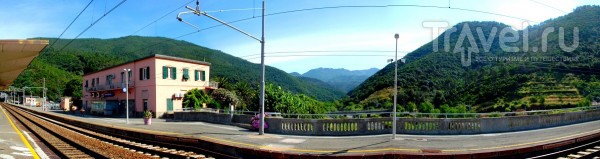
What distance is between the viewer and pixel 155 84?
36.1 meters

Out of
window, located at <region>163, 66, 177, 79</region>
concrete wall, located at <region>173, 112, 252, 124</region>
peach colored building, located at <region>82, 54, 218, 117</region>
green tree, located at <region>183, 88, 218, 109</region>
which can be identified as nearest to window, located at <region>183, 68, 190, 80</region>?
peach colored building, located at <region>82, 54, 218, 117</region>

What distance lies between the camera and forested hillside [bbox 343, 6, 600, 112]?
69688mm

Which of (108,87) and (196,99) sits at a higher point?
(108,87)

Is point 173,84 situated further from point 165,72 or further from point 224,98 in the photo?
point 224,98

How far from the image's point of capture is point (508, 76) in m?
82.8

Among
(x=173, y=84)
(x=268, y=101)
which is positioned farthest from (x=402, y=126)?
(x=173, y=84)

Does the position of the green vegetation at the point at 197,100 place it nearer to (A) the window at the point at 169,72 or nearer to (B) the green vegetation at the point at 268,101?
(B) the green vegetation at the point at 268,101

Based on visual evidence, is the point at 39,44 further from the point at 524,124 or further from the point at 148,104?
the point at 148,104

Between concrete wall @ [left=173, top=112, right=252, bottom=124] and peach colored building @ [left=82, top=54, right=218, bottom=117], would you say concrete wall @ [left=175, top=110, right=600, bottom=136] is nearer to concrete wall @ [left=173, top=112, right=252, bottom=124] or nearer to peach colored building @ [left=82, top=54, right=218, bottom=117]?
concrete wall @ [left=173, top=112, right=252, bottom=124]

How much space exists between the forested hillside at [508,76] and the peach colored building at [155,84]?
3734 centimetres

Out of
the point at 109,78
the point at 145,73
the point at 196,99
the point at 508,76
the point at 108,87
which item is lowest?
the point at 196,99

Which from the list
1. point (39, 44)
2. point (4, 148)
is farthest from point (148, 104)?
point (39, 44)

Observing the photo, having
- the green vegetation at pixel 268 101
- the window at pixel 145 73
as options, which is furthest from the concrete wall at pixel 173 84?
the window at pixel 145 73

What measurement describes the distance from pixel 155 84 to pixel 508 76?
79370mm
